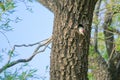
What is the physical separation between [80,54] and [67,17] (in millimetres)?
312

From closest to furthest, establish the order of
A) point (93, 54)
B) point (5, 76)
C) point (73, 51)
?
point (73, 51)
point (5, 76)
point (93, 54)

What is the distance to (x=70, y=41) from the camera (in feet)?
7.50

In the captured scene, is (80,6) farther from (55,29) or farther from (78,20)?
(55,29)

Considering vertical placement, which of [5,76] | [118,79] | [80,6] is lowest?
[118,79]

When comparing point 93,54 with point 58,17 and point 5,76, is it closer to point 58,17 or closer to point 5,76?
point 5,76

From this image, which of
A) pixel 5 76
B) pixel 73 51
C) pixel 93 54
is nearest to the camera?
pixel 73 51

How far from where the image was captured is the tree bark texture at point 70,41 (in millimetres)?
2289

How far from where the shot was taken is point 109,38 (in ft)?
17.7

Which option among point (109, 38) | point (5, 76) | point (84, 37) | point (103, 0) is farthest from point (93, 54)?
point (84, 37)

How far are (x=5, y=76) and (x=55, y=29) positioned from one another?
176 cm

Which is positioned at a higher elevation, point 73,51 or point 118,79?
point 73,51

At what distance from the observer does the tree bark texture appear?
2289 mm

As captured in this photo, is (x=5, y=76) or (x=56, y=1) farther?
(x=5, y=76)

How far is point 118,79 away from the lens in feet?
17.5
